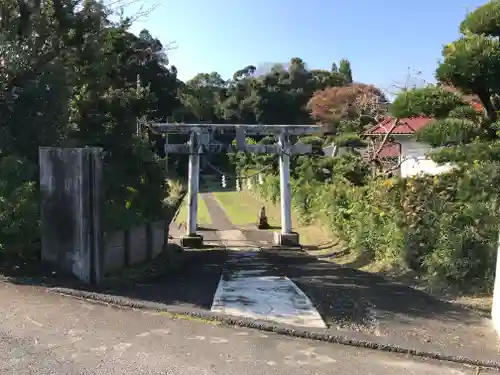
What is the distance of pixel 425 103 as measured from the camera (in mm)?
6387

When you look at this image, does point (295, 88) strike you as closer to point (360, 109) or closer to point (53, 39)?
point (360, 109)

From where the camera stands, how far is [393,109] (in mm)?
6492

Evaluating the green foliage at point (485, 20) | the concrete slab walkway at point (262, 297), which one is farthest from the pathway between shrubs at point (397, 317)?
the green foliage at point (485, 20)

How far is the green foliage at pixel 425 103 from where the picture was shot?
6375mm

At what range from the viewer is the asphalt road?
398 cm

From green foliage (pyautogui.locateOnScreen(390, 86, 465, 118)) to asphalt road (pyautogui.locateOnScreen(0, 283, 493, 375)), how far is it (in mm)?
3108

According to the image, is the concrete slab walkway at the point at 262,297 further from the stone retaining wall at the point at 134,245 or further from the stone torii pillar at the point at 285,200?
the stone torii pillar at the point at 285,200

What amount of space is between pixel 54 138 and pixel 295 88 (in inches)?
1523

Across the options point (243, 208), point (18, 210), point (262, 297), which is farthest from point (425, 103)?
point (243, 208)

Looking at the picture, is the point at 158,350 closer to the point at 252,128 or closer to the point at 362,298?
the point at 362,298

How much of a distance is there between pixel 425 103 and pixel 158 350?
4.19m

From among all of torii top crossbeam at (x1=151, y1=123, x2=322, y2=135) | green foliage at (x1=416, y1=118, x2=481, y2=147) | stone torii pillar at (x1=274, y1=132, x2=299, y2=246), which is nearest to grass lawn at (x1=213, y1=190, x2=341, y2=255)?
stone torii pillar at (x1=274, y1=132, x2=299, y2=246)

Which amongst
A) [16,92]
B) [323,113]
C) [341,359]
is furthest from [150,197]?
[323,113]

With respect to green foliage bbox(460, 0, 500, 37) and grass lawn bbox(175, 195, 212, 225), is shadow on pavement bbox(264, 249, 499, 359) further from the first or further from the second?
grass lawn bbox(175, 195, 212, 225)
